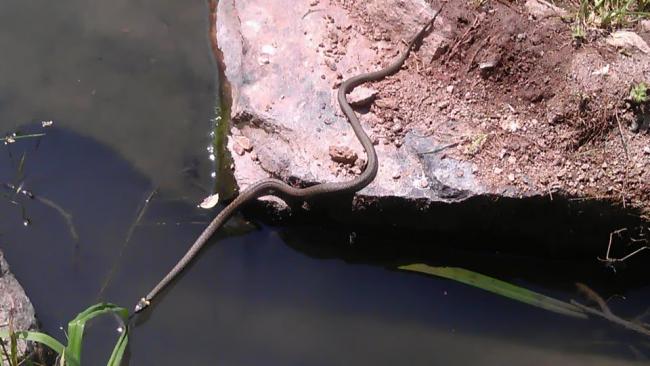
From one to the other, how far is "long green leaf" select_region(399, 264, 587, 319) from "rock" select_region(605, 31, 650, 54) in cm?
186

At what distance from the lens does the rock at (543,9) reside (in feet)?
18.8

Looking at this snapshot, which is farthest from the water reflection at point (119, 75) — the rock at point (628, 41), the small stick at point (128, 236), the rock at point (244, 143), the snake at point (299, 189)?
the rock at point (628, 41)

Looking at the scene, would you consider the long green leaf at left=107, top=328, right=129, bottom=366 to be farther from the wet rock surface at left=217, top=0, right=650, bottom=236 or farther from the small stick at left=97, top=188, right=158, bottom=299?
the wet rock surface at left=217, top=0, right=650, bottom=236

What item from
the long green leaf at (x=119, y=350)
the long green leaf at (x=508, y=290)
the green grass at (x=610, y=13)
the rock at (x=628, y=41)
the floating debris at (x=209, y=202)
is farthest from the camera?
the green grass at (x=610, y=13)

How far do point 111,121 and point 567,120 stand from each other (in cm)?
323

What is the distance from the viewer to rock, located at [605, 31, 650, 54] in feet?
18.3

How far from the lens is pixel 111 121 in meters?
5.80

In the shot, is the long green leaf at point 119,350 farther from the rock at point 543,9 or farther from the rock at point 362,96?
the rock at point 543,9

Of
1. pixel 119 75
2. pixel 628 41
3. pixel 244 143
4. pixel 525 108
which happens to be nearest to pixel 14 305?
pixel 244 143

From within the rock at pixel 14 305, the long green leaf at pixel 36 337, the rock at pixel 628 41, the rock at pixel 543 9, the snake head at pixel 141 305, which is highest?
the rock at pixel 543 9

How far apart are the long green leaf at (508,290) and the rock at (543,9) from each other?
6.44 ft

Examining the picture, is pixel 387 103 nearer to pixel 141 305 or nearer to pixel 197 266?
pixel 197 266

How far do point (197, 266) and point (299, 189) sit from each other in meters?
0.84

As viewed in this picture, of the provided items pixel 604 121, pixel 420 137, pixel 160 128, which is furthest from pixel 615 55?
pixel 160 128
